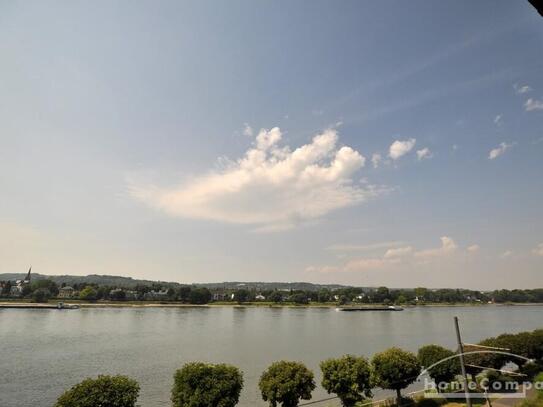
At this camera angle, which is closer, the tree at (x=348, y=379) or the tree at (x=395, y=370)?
the tree at (x=348, y=379)

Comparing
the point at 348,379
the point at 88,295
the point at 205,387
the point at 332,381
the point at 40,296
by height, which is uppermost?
the point at 88,295

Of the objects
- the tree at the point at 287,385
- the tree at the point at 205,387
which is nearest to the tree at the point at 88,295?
the tree at the point at 205,387

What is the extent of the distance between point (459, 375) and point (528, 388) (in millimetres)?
6352

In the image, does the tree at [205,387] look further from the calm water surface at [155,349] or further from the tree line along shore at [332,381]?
the calm water surface at [155,349]

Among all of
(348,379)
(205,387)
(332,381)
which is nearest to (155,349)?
(205,387)

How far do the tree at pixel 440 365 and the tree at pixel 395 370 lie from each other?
2.75 metres

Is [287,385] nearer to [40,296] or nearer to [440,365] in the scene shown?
[440,365]

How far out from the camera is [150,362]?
5606 cm

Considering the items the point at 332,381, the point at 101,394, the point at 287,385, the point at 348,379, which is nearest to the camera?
the point at 101,394

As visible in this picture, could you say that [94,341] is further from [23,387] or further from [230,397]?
[230,397]

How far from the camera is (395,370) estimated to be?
3506cm

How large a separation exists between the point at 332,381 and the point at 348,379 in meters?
1.53

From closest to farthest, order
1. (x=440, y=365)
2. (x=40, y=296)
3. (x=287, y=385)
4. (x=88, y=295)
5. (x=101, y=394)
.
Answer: (x=101, y=394) < (x=287, y=385) < (x=440, y=365) < (x=40, y=296) < (x=88, y=295)

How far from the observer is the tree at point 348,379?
109 ft
